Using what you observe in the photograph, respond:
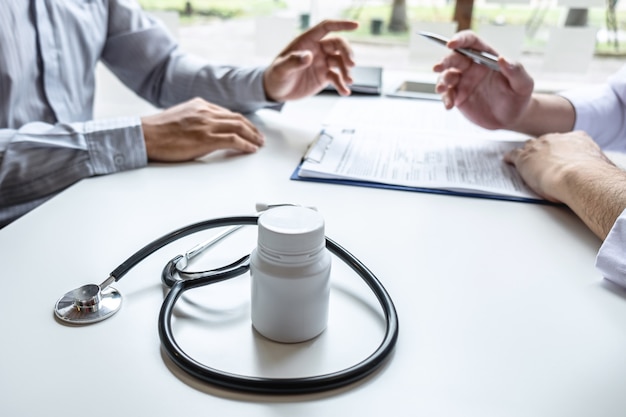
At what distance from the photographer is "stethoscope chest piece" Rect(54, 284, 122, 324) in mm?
446

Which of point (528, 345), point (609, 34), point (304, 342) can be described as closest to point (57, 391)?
point (304, 342)

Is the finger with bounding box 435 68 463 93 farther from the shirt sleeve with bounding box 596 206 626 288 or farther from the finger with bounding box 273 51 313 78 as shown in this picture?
the shirt sleeve with bounding box 596 206 626 288

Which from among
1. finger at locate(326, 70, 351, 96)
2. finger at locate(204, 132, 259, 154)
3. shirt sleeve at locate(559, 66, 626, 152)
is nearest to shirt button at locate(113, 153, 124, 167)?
finger at locate(204, 132, 259, 154)

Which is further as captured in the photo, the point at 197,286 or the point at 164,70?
the point at 164,70

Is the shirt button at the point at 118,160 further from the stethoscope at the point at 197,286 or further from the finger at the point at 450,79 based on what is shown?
the finger at the point at 450,79

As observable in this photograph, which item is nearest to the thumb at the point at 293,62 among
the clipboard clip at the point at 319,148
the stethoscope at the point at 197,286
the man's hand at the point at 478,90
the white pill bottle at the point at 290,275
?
the clipboard clip at the point at 319,148

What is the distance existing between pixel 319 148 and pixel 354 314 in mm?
437

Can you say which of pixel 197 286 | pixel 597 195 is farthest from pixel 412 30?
pixel 197 286

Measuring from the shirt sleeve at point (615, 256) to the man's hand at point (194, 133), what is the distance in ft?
1.74

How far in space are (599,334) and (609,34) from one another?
1143 millimetres

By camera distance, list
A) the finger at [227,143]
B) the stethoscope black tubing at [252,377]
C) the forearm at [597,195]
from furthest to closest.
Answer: the finger at [227,143] < the forearm at [597,195] < the stethoscope black tubing at [252,377]

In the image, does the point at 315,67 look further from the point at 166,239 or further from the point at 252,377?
the point at 252,377

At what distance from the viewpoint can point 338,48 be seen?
99 cm

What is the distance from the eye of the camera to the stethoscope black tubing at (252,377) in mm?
370
